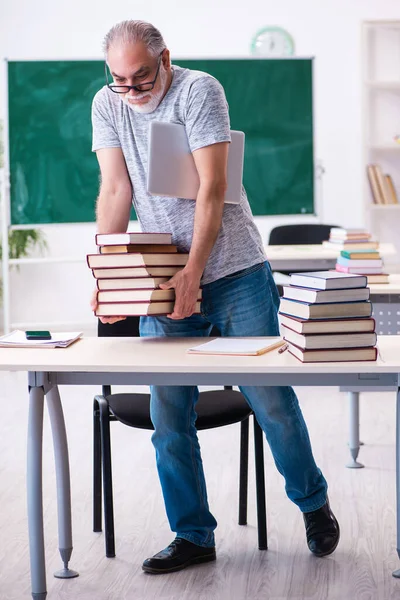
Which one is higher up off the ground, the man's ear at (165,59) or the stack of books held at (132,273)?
the man's ear at (165,59)

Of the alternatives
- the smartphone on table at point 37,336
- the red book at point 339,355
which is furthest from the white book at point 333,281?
the smartphone on table at point 37,336

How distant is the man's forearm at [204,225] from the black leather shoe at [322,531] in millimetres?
785

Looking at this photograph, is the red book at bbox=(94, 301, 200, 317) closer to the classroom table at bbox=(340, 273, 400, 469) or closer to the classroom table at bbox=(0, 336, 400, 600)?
the classroom table at bbox=(0, 336, 400, 600)

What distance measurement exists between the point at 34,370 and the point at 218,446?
5.71 feet

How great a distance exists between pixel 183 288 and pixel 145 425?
46 cm

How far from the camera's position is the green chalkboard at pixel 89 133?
6.16 m

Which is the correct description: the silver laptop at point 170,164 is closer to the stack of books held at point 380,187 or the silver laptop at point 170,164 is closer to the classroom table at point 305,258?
the classroom table at point 305,258

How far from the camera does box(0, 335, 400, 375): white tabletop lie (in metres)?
2.04

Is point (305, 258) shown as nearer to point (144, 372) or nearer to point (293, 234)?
point (293, 234)

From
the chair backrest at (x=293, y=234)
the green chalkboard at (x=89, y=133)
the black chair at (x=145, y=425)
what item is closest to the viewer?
the black chair at (x=145, y=425)

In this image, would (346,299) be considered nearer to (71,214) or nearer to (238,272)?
(238,272)

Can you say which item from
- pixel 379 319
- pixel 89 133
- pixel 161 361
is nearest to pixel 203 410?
pixel 161 361

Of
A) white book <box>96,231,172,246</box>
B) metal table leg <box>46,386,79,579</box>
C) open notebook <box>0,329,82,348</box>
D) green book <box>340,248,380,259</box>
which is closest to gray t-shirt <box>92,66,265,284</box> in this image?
white book <box>96,231,172,246</box>

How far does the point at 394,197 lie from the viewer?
21.9 feet
